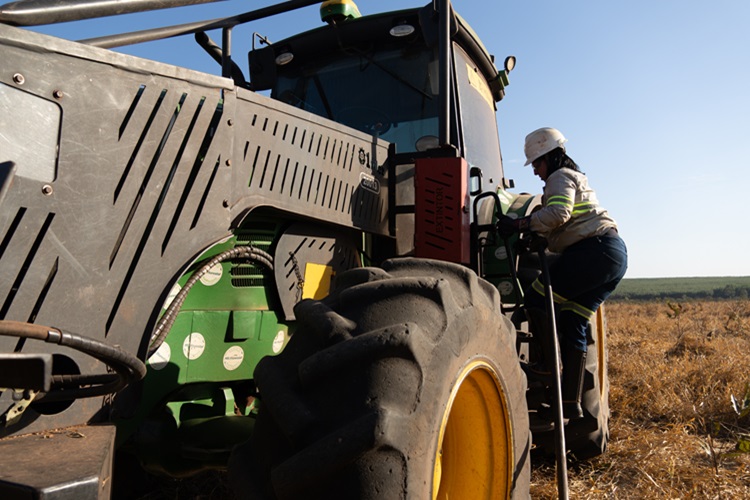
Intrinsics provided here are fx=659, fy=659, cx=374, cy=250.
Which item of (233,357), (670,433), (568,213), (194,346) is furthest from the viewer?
(670,433)

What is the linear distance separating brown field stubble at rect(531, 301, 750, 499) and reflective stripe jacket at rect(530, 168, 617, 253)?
1.35 metres

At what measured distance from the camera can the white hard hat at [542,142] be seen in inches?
147

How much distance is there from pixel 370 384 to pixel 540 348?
1.88m

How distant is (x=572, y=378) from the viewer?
11.5 ft

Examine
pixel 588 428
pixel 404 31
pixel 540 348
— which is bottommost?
pixel 588 428

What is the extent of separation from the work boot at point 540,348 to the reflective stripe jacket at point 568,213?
441 mm

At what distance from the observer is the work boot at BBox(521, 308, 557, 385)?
11.0 feet

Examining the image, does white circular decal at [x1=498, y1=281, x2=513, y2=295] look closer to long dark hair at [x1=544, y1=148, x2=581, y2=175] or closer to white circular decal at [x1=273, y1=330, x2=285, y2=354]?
long dark hair at [x1=544, y1=148, x2=581, y2=175]

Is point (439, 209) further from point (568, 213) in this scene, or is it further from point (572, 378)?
point (572, 378)

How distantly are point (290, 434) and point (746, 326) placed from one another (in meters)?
14.2

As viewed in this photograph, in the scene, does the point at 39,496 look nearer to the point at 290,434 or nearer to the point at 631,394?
the point at 290,434

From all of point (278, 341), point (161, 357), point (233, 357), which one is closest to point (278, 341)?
point (278, 341)

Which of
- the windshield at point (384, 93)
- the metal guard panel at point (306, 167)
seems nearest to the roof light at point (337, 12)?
the windshield at point (384, 93)

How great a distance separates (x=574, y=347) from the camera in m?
3.47
